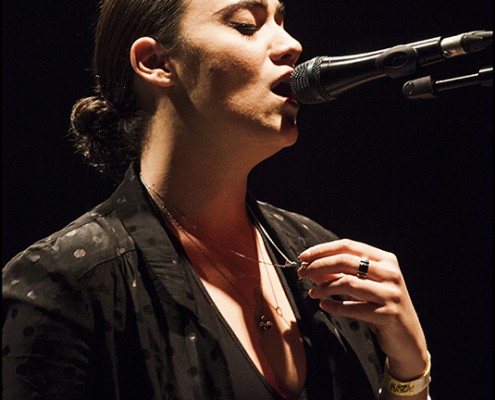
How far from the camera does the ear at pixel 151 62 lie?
5.67 ft

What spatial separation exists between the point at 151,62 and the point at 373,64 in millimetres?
579

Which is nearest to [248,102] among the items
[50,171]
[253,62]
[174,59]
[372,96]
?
[253,62]

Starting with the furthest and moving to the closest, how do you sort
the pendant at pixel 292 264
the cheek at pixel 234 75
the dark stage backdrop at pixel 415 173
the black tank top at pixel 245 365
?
the dark stage backdrop at pixel 415 173 → the pendant at pixel 292 264 → the cheek at pixel 234 75 → the black tank top at pixel 245 365

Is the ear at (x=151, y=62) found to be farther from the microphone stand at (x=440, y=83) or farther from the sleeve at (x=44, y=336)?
the microphone stand at (x=440, y=83)

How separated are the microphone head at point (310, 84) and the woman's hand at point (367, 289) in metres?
0.28

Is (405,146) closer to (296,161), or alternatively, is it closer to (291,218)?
(296,161)

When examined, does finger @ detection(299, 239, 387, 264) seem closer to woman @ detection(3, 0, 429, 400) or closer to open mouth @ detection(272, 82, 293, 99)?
woman @ detection(3, 0, 429, 400)

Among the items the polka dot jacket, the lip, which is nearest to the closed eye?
the lip

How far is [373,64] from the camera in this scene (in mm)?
1344

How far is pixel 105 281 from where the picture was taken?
4.95ft

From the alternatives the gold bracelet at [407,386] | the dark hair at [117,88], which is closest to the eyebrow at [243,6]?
the dark hair at [117,88]

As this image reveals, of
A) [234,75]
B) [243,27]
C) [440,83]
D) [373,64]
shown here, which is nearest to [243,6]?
[243,27]

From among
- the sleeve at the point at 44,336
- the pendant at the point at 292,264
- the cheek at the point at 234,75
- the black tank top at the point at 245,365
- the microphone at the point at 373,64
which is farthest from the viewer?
the pendant at the point at 292,264

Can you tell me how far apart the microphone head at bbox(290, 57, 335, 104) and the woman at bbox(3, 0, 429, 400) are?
12 centimetres
